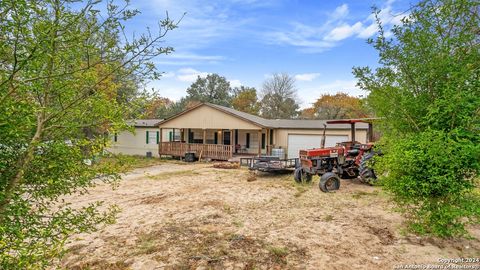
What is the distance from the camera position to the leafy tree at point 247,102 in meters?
37.6

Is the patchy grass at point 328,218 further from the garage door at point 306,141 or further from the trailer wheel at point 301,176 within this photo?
the garage door at point 306,141

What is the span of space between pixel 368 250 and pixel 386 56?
11.4 ft

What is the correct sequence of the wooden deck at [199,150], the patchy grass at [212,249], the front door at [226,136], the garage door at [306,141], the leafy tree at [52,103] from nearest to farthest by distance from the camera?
the leafy tree at [52,103]
the patchy grass at [212,249]
the garage door at [306,141]
the wooden deck at [199,150]
the front door at [226,136]

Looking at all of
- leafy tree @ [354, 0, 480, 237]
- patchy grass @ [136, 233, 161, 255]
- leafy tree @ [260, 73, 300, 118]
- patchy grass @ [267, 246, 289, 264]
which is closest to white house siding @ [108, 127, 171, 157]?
patchy grass @ [136, 233, 161, 255]

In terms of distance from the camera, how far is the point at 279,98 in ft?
122

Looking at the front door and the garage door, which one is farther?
the front door

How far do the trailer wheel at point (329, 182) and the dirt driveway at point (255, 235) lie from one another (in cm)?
27

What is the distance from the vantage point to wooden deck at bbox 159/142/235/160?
17658 mm

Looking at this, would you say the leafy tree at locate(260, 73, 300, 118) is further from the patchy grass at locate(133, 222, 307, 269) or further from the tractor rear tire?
the patchy grass at locate(133, 222, 307, 269)

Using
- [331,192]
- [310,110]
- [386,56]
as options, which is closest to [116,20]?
[386,56]

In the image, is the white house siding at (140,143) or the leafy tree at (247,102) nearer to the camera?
the white house siding at (140,143)

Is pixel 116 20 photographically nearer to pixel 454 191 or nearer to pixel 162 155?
pixel 454 191

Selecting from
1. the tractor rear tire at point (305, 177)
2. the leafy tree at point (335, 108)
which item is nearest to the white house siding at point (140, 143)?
the tractor rear tire at point (305, 177)

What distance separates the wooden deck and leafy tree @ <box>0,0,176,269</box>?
15.1 m
